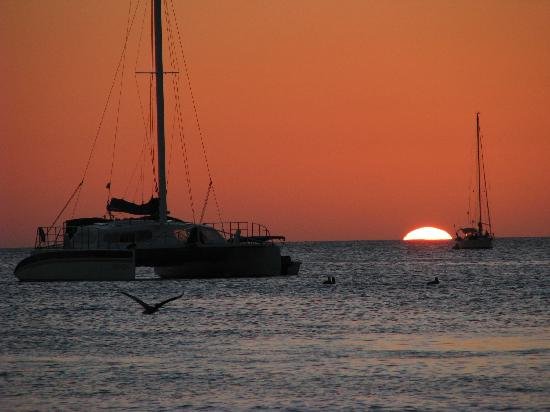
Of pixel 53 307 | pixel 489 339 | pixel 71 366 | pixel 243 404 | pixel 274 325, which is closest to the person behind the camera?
pixel 243 404

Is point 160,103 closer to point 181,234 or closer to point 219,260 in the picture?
point 181,234

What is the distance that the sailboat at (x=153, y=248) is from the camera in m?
71.1

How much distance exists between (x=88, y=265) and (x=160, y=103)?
460 inches

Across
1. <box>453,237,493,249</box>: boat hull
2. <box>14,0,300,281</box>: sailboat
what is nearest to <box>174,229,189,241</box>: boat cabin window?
<box>14,0,300,281</box>: sailboat

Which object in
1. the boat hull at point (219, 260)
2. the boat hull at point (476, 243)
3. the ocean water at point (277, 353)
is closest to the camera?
the ocean water at point (277, 353)

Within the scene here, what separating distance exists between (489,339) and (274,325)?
419 inches

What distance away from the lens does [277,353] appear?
37.8 m

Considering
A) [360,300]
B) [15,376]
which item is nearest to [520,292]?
[360,300]

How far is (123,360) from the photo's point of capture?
1420 inches

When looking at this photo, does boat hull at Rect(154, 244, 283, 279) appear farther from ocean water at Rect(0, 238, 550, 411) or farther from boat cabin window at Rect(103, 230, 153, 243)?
ocean water at Rect(0, 238, 550, 411)

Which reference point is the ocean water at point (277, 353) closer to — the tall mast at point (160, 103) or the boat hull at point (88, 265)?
the boat hull at point (88, 265)

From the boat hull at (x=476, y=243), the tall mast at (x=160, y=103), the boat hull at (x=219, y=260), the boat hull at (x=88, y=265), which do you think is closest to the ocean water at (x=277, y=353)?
the boat hull at (x=88, y=265)

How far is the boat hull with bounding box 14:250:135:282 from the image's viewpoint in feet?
232

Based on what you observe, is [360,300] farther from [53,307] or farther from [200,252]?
[53,307]
